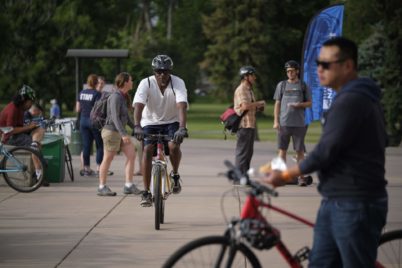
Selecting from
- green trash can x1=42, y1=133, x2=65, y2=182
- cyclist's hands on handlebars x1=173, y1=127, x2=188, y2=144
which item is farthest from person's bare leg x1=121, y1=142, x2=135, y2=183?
cyclist's hands on handlebars x1=173, y1=127, x2=188, y2=144

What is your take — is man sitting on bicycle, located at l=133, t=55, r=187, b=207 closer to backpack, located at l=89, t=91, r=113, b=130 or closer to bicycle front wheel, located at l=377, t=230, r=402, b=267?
backpack, located at l=89, t=91, r=113, b=130

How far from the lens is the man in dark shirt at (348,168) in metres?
5.11

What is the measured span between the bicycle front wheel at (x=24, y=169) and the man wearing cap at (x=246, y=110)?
9.68 feet

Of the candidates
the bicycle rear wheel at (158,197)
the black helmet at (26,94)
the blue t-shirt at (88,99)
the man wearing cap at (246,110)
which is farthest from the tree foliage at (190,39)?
the bicycle rear wheel at (158,197)

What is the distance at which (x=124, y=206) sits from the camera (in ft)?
40.0

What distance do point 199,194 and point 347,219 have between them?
8538mm

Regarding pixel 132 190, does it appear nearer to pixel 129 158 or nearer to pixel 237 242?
pixel 129 158

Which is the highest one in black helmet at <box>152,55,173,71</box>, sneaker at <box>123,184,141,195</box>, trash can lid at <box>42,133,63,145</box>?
black helmet at <box>152,55,173,71</box>

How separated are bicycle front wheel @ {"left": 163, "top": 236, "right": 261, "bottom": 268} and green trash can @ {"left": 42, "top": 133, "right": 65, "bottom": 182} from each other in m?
10.5

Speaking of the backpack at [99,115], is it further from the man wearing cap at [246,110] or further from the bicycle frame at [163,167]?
the bicycle frame at [163,167]

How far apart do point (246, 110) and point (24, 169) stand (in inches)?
130

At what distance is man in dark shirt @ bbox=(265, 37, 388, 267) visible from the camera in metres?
5.11

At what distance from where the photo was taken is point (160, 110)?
430 inches

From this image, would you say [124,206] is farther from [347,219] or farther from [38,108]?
[347,219]
